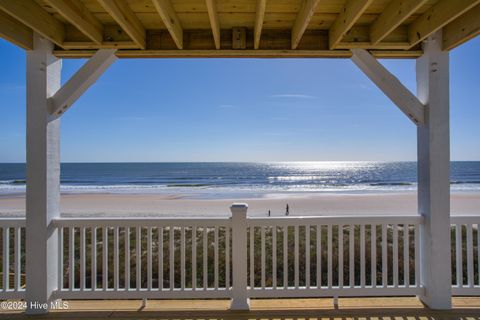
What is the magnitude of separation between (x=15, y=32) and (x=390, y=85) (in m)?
2.94

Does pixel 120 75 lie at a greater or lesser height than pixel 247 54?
greater

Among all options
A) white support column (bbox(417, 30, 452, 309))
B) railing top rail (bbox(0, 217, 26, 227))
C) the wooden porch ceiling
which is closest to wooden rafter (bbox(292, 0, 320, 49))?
the wooden porch ceiling

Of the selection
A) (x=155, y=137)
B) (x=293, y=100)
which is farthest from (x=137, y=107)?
(x=293, y=100)

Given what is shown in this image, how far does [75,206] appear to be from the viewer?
11.6m

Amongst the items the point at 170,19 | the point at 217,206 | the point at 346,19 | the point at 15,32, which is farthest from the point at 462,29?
the point at 217,206

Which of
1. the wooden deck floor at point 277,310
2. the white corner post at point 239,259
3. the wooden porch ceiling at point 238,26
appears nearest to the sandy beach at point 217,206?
the wooden deck floor at point 277,310

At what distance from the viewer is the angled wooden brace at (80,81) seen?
2465 mm

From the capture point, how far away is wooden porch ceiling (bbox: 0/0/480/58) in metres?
1.98

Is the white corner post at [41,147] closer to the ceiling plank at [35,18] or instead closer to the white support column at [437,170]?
the ceiling plank at [35,18]

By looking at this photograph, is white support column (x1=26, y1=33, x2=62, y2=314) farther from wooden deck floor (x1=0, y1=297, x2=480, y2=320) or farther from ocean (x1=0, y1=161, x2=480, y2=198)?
ocean (x1=0, y1=161, x2=480, y2=198)

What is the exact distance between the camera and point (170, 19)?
2.11m

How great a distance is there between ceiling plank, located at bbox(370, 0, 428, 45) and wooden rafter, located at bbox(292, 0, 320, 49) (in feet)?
1.91

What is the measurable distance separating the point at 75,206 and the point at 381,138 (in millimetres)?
30138

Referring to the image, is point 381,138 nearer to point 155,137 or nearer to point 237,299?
point 155,137
